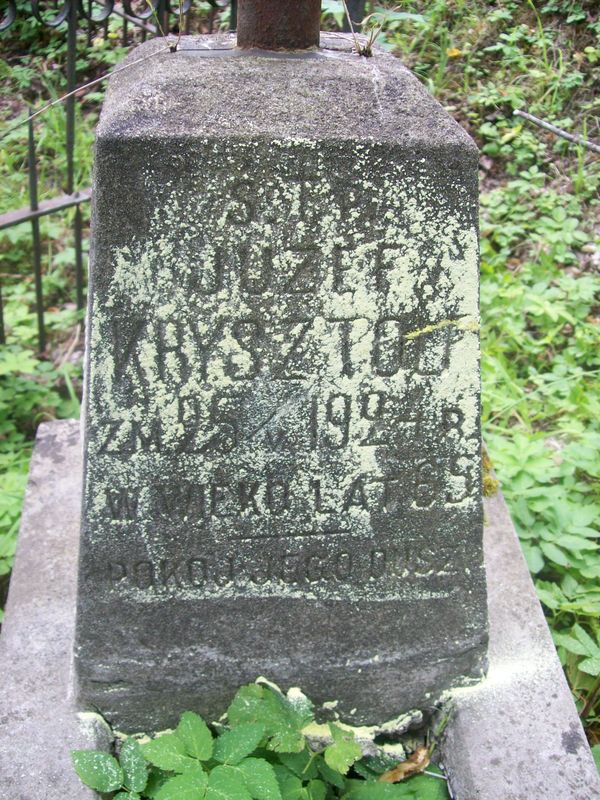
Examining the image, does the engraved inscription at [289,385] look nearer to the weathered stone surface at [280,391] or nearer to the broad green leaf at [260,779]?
the weathered stone surface at [280,391]

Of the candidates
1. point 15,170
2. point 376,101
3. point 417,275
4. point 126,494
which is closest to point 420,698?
point 126,494

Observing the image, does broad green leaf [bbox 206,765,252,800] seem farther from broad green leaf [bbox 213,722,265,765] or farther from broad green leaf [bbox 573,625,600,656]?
broad green leaf [bbox 573,625,600,656]

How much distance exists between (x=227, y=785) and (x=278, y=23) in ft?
4.36

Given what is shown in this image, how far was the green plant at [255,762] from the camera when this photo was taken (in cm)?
154

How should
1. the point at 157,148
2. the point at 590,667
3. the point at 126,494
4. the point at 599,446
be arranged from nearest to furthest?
the point at 157,148, the point at 126,494, the point at 590,667, the point at 599,446

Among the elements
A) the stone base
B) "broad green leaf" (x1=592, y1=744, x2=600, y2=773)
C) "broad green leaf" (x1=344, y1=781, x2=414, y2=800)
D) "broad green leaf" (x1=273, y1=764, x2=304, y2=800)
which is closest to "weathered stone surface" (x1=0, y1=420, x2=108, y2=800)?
the stone base

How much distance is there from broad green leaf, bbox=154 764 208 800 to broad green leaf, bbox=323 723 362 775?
254 mm

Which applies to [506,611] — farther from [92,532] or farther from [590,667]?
[92,532]

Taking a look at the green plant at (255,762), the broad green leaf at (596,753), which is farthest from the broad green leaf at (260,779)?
the broad green leaf at (596,753)

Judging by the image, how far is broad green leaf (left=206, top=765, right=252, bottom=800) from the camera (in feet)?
4.91

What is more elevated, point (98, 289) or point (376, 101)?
point (376, 101)

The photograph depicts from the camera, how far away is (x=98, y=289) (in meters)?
1.43

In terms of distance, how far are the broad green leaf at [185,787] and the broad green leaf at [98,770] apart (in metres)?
0.10

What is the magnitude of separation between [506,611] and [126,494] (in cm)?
92
